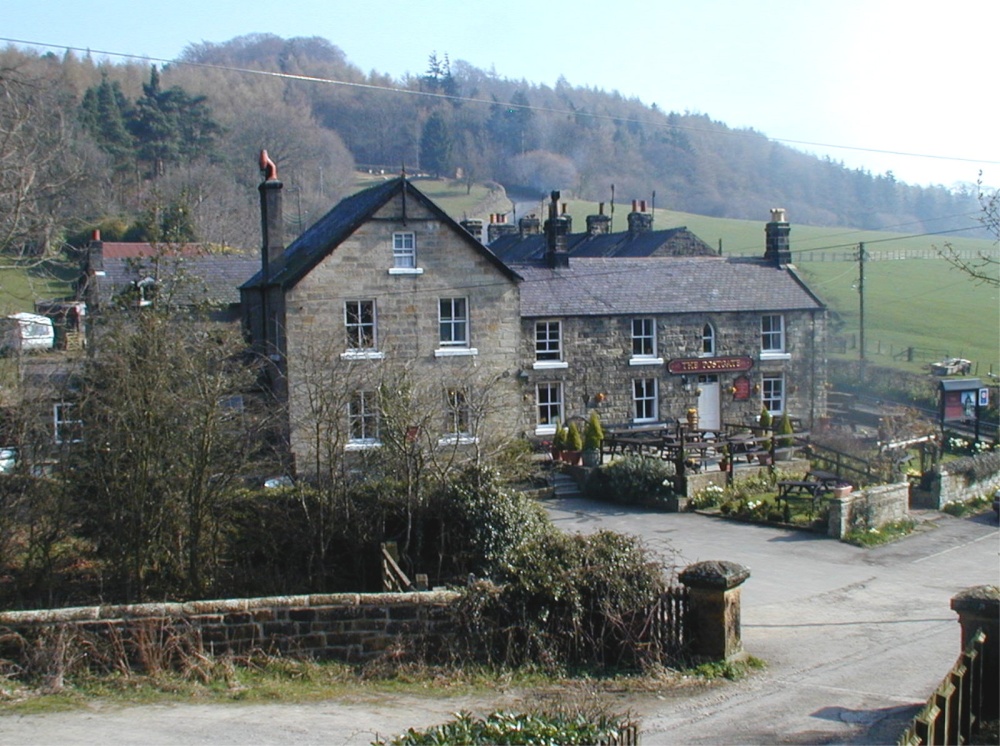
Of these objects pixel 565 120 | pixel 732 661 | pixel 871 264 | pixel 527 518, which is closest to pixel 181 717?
pixel 732 661

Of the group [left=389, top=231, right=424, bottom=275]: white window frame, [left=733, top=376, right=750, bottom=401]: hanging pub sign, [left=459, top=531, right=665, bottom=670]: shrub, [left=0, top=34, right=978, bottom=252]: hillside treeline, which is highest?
[left=0, top=34, right=978, bottom=252]: hillside treeline

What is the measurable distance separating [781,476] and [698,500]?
11.6 feet

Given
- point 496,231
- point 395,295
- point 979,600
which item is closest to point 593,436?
point 395,295

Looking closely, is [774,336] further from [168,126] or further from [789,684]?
[168,126]

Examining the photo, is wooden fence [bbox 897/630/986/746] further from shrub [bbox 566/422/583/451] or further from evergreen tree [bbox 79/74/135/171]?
evergreen tree [bbox 79/74/135/171]

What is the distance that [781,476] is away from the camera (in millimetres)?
26609

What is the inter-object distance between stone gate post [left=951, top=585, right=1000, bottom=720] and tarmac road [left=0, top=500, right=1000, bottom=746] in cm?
82

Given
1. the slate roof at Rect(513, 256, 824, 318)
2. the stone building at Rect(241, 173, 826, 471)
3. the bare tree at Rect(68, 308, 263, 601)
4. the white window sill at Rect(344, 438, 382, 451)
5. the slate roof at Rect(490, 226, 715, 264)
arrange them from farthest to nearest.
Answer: the slate roof at Rect(490, 226, 715, 264), the slate roof at Rect(513, 256, 824, 318), the stone building at Rect(241, 173, 826, 471), the white window sill at Rect(344, 438, 382, 451), the bare tree at Rect(68, 308, 263, 601)

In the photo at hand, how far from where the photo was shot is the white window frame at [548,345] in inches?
1186

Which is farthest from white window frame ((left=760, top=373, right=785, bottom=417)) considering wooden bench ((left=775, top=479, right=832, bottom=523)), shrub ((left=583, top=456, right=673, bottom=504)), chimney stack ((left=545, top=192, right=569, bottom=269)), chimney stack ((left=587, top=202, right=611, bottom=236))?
chimney stack ((left=587, top=202, right=611, bottom=236))

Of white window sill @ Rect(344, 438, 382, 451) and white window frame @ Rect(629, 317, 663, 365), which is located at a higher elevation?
white window frame @ Rect(629, 317, 663, 365)

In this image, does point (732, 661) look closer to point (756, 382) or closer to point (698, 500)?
point (698, 500)

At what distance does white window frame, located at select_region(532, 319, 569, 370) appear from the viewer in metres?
30.1

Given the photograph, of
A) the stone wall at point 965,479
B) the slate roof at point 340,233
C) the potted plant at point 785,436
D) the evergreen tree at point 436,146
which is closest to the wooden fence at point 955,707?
the stone wall at point 965,479
